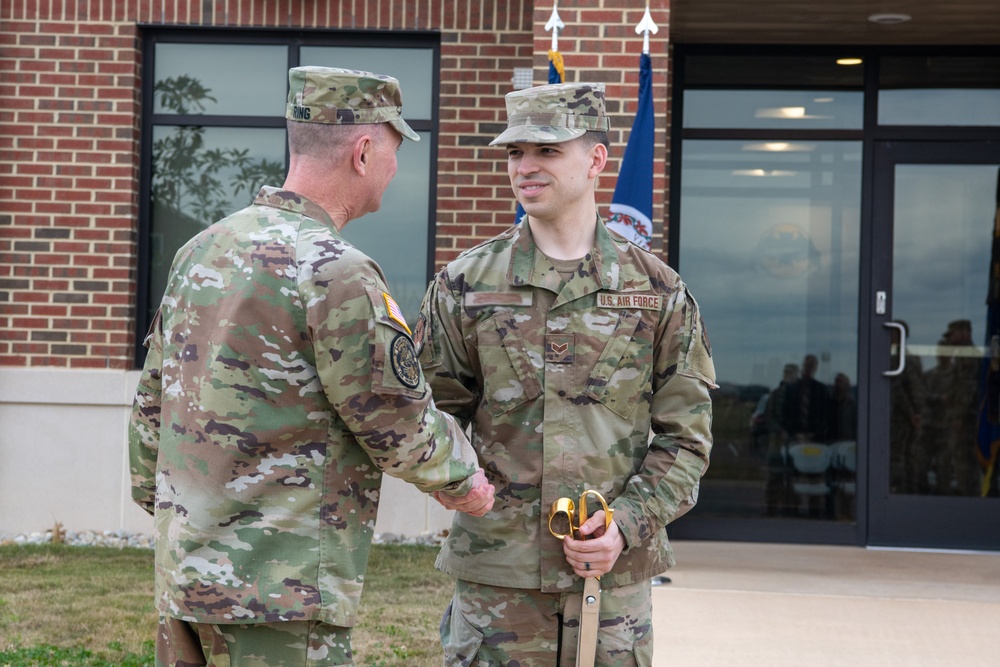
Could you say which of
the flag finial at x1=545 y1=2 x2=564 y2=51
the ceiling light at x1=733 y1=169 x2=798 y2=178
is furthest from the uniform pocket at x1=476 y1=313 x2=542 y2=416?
the ceiling light at x1=733 y1=169 x2=798 y2=178

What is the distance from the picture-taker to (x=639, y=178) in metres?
5.33

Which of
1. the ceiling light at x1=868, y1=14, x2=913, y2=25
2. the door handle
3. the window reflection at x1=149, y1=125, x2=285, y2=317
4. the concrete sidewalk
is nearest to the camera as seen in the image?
the concrete sidewalk

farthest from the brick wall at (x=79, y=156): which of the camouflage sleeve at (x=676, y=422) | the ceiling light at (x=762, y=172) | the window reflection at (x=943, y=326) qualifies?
the camouflage sleeve at (x=676, y=422)

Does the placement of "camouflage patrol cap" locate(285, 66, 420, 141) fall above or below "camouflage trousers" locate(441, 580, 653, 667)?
above

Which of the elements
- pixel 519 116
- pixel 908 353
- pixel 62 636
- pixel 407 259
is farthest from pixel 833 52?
pixel 62 636

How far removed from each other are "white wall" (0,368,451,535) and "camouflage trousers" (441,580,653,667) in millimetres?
4344

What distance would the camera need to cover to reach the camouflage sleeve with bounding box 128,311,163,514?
239cm

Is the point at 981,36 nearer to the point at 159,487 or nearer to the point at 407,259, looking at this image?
the point at 407,259

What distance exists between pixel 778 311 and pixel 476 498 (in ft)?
15.9

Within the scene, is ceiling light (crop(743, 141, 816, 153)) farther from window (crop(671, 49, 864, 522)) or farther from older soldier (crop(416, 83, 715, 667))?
older soldier (crop(416, 83, 715, 667))

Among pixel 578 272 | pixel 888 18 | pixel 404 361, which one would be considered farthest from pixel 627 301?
pixel 888 18

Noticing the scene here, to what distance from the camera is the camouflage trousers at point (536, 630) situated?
2555 millimetres

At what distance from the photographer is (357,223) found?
23.5 ft

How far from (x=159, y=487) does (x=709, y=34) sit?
5.29 meters
